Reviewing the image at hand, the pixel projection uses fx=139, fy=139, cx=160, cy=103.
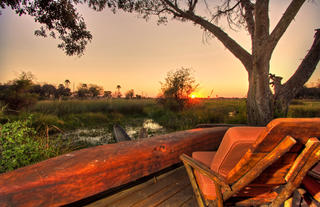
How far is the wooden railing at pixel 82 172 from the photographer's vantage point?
835 millimetres

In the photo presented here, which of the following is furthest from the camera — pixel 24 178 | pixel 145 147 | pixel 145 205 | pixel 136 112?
pixel 136 112

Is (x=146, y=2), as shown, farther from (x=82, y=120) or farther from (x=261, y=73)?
(x=82, y=120)

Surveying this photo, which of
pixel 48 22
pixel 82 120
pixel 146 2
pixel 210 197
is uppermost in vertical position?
pixel 146 2

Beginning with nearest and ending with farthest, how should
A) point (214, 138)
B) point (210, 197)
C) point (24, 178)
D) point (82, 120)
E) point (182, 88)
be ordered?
point (24, 178) → point (210, 197) → point (214, 138) → point (82, 120) → point (182, 88)

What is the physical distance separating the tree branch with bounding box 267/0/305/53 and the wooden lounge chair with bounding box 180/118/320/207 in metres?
3.80

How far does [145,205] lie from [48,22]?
499cm

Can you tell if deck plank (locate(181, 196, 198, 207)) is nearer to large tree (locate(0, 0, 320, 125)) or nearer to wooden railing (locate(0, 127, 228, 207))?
wooden railing (locate(0, 127, 228, 207))

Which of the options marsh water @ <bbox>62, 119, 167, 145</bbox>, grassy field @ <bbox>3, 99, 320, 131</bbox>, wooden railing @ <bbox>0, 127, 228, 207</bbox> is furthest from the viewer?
grassy field @ <bbox>3, 99, 320, 131</bbox>

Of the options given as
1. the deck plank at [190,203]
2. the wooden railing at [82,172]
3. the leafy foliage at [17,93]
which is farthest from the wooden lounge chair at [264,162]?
the leafy foliage at [17,93]

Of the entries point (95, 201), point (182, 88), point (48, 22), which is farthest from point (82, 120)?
point (95, 201)

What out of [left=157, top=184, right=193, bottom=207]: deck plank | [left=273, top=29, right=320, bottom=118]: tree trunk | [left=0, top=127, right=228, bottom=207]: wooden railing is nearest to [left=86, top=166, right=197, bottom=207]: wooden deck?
[left=157, top=184, right=193, bottom=207]: deck plank

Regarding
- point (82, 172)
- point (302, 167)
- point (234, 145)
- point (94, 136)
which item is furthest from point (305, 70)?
point (94, 136)

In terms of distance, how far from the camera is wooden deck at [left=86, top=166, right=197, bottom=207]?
156cm

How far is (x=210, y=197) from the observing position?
3.52ft
